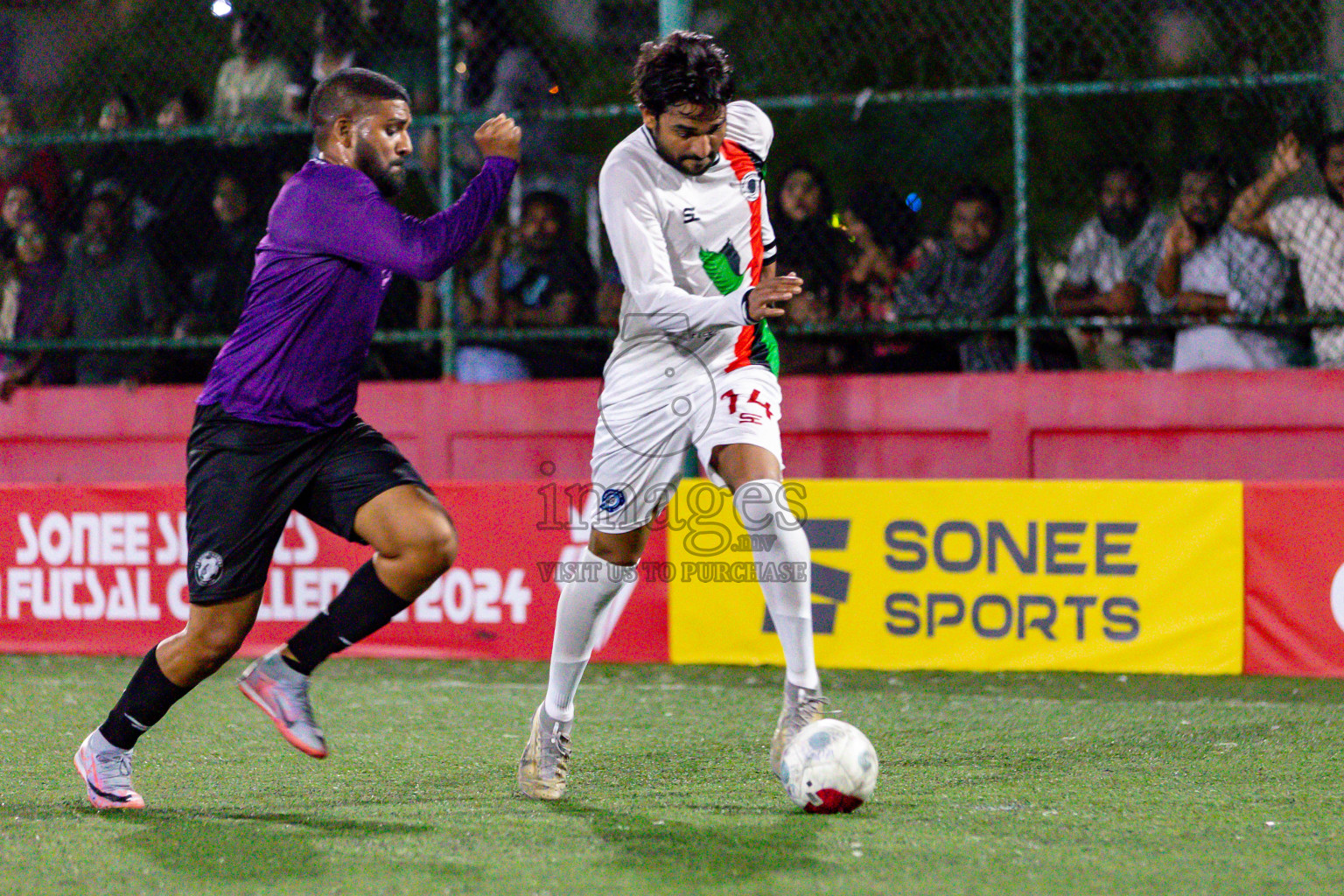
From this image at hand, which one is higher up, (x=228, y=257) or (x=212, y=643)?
(x=228, y=257)

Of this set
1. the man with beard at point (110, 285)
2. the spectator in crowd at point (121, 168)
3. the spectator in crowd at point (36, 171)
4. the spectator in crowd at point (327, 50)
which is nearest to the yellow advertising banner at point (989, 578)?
the spectator in crowd at point (327, 50)

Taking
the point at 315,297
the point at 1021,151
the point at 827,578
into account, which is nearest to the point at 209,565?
the point at 315,297

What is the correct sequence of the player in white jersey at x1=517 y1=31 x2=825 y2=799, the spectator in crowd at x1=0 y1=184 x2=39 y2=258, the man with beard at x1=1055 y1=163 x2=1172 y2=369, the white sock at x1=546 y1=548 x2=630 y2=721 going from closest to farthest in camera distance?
the player in white jersey at x1=517 y1=31 x2=825 y2=799 < the white sock at x1=546 y1=548 x2=630 y2=721 < the man with beard at x1=1055 y1=163 x2=1172 y2=369 < the spectator in crowd at x1=0 y1=184 x2=39 y2=258

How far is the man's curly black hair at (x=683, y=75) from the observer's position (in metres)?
4.29

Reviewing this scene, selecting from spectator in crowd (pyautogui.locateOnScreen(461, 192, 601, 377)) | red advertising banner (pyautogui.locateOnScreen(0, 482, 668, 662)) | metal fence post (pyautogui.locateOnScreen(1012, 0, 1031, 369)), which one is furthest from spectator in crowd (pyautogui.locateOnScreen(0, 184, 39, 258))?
metal fence post (pyautogui.locateOnScreen(1012, 0, 1031, 369))

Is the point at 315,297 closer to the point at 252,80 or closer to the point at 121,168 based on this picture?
the point at 252,80

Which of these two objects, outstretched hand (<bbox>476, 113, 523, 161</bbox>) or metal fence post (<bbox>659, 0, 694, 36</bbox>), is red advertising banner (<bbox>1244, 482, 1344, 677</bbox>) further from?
outstretched hand (<bbox>476, 113, 523, 161</bbox>)

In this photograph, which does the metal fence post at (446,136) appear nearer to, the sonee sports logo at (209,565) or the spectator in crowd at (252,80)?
the spectator in crowd at (252,80)

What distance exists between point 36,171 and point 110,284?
3.34 ft

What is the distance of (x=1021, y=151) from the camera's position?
7715 mm

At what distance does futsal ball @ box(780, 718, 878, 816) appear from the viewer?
4.05 meters

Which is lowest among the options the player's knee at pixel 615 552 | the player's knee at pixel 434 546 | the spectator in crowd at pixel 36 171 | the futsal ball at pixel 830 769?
the futsal ball at pixel 830 769

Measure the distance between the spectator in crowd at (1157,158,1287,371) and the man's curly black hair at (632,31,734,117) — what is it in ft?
12.4

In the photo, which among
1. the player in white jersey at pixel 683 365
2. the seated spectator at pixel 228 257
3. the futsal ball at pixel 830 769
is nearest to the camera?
the futsal ball at pixel 830 769
